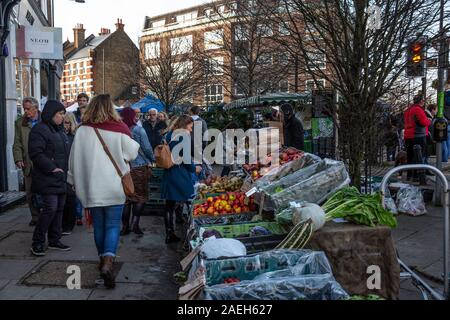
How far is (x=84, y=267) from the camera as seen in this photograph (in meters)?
5.30

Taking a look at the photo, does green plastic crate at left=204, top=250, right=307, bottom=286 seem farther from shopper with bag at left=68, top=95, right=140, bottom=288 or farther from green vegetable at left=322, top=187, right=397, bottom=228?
shopper with bag at left=68, top=95, right=140, bottom=288

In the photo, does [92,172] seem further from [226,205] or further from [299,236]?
[299,236]

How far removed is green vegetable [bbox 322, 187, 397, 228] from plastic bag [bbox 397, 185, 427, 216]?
3.77 m

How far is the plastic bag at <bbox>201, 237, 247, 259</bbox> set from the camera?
394cm

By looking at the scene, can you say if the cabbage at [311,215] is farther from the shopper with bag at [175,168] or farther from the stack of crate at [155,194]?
the stack of crate at [155,194]

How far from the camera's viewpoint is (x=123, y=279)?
4965 mm

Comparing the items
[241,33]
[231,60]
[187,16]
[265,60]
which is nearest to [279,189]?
[241,33]

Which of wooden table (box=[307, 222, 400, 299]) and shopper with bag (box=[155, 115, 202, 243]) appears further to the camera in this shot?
shopper with bag (box=[155, 115, 202, 243])

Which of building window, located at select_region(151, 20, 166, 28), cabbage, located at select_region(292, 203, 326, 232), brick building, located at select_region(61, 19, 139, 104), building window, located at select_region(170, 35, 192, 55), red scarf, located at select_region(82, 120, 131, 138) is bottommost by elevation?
cabbage, located at select_region(292, 203, 326, 232)

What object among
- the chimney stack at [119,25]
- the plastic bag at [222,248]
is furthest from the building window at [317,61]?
the chimney stack at [119,25]

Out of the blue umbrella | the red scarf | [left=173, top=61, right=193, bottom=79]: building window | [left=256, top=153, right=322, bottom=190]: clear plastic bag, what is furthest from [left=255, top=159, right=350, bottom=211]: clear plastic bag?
[left=173, top=61, right=193, bottom=79]: building window

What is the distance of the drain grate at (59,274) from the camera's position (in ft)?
15.5

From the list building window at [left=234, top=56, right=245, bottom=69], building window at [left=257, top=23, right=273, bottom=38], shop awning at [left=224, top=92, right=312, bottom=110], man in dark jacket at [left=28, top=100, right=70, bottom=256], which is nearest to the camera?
man in dark jacket at [left=28, top=100, right=70, bottom=256]
